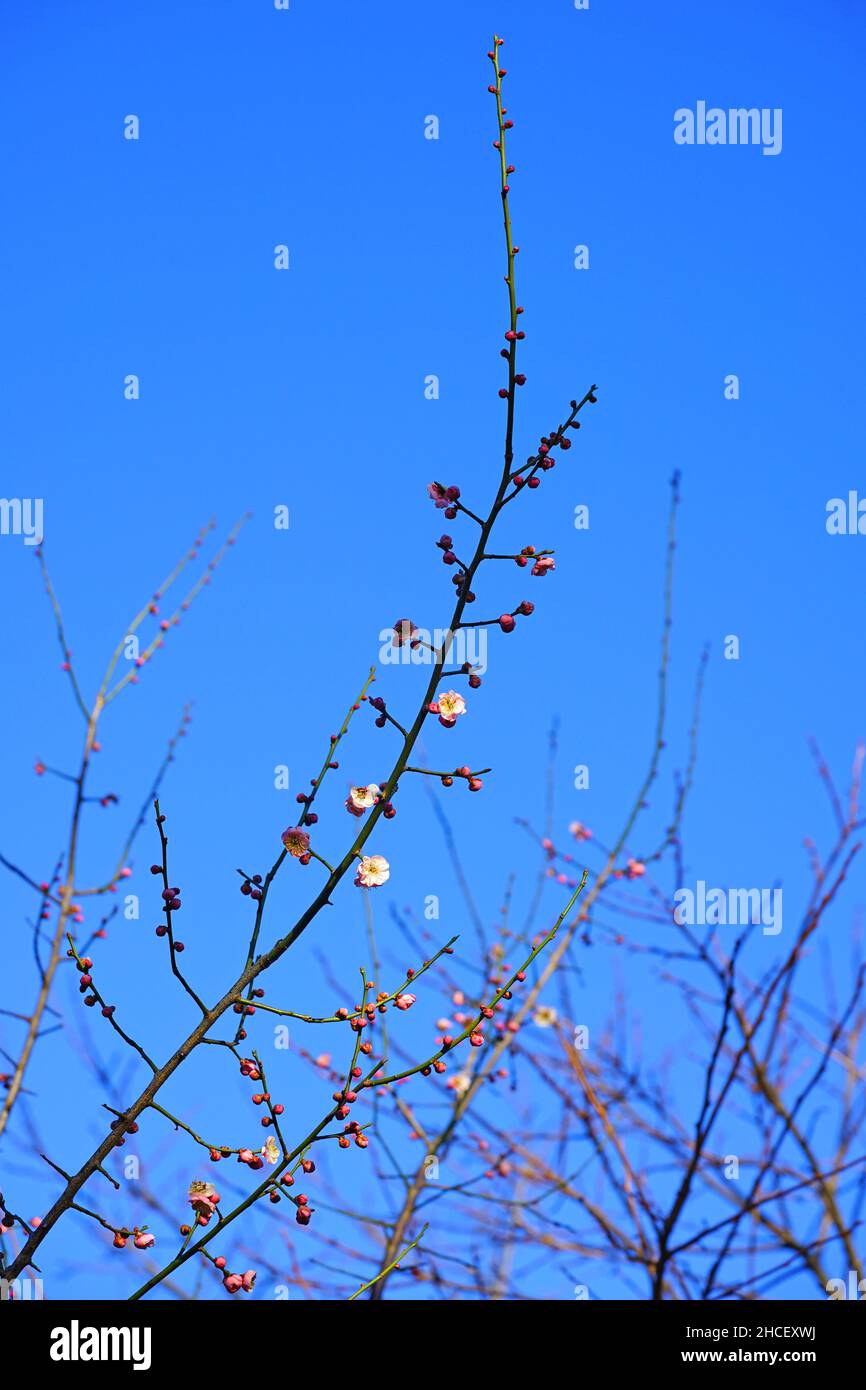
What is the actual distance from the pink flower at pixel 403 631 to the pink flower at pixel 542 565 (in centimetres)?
32

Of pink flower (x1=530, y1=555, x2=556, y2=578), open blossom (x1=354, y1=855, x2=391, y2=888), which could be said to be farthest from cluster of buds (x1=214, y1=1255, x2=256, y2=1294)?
pink flower (x1=530, y1=555, x2=556, y2=578)

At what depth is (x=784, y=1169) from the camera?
455 centimetres

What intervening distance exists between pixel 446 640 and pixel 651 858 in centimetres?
285

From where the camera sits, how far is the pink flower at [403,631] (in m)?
2.32

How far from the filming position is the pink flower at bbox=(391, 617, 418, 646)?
2322 mm

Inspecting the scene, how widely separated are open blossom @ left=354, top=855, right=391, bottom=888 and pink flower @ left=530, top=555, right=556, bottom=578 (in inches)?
27.1

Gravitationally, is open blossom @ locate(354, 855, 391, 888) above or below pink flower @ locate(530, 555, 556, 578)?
below

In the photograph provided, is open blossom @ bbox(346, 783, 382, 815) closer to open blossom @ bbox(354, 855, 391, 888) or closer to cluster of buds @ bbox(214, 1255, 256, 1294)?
open blossom @ bbox(354, 855, 391, 888)

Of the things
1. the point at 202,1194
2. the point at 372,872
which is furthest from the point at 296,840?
→ the point at 202,1194

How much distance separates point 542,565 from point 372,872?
0.74m

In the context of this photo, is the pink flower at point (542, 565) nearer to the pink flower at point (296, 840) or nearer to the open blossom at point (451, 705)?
the open blossom at point (451, 705)
